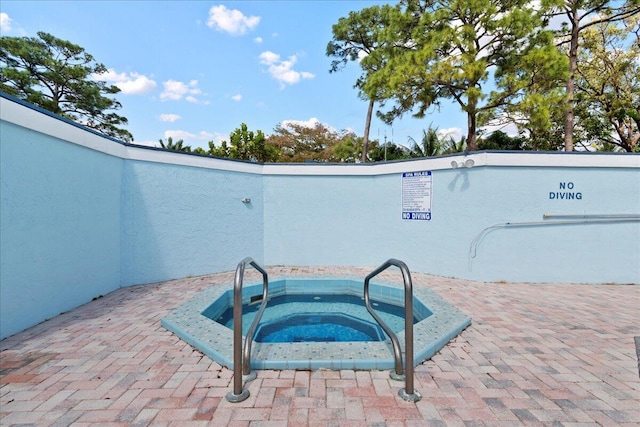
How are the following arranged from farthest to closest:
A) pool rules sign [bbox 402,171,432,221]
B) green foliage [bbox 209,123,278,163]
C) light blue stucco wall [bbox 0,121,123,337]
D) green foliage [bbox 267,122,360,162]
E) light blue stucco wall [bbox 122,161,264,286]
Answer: green foliage [bbox 267,122,360,162], green foliage [bbox 209,123,278,163], pool rules sign [bbox 402,171,432,221], light blue stucco wall [bbox 122,161,264,286], light blue stucco wall [bbox 0,121,123,337]

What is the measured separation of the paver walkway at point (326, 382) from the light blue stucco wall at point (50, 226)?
467 millimetres

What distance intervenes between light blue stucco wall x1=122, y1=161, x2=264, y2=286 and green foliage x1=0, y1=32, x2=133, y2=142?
19559mm

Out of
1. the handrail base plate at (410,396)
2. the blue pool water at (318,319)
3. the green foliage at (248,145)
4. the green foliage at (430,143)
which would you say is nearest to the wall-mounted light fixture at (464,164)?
the blue pool water at (318,319)

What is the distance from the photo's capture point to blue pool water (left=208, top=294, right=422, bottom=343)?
14.6ft

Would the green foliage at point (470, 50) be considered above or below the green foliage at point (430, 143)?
above

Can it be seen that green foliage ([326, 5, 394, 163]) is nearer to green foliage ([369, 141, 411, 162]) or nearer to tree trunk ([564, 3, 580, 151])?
green foliage ([369, 141, 411, 162])

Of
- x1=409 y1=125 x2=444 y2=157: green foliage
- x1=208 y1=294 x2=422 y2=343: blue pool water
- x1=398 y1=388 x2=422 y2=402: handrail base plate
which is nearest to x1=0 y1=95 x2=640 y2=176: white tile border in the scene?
x1=208 y1=294 x2=422 y2=343: blue pool water

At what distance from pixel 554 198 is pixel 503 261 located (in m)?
1.76

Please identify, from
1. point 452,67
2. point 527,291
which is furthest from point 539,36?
point 527,291

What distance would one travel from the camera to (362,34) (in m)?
16.0

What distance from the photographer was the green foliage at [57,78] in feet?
57.1

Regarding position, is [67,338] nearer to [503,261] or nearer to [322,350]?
[322,350]

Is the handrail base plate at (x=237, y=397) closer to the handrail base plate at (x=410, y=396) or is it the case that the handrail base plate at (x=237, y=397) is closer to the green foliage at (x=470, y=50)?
the handrail base plate at (x=410, y=396)

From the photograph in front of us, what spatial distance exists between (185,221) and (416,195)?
5787 mm
